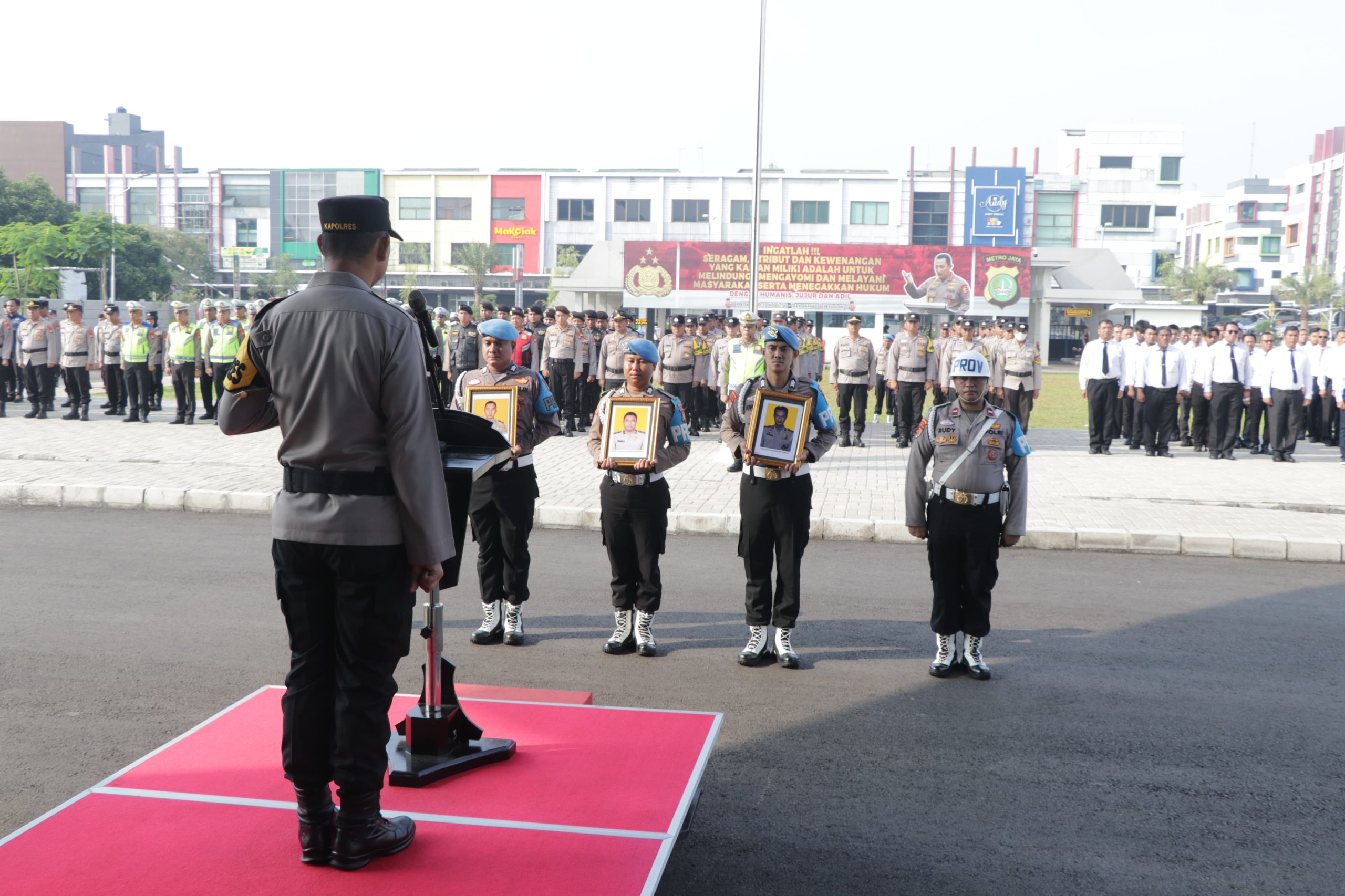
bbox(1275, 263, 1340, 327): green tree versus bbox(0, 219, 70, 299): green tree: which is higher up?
bbox(1275, 263, 1340, 327): green tree

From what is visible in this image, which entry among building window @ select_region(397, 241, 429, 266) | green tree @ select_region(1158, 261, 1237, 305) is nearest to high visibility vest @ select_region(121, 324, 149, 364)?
building window @ select_region(397, 241, 429, 266)

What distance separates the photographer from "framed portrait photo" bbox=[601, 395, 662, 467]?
22.3 ft

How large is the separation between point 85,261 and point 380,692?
225 ft

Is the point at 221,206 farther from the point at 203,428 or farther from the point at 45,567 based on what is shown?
the point at 45,567

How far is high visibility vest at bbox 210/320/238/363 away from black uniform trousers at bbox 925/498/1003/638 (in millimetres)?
15043

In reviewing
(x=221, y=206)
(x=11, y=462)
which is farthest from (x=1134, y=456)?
(x=221, y=206)

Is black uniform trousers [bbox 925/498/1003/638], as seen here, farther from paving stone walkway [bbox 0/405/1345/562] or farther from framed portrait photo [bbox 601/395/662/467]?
paving stone walkway [bbox 0/405/1345/562]

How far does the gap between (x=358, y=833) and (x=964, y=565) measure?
4.12 meters

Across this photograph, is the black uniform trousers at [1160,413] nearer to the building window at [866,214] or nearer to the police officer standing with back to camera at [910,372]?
the police officer standing with back to camera at [910,372]

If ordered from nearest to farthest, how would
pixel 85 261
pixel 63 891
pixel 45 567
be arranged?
pixel 63 891 → pixel 45 567 → pixel 85 261

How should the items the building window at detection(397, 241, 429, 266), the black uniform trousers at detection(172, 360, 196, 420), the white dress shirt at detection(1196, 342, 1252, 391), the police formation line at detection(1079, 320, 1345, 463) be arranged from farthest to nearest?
the building window at detection(397, 241, 429, 266), the black uniform trousers at detection(172, 360, 196, 420), the white dress shirt at detection(1196, 342, 1252, 391), the police formation line at detection(1079, 320, 1345, 463)

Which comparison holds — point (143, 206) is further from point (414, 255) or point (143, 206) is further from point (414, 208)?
point (414, 255)

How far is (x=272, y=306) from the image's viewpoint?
346 centimetres

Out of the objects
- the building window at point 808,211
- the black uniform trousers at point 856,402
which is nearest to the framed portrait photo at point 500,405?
the black uniform trousers at point 856,402
